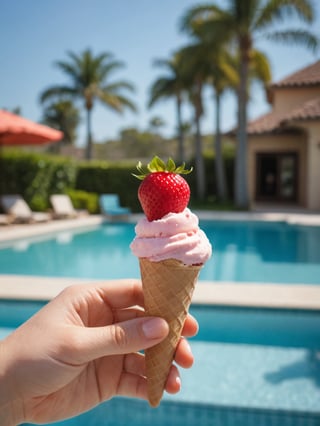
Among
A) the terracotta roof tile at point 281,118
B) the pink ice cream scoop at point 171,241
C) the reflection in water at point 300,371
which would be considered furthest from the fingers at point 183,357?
the terracotta roof tile at point 281,118

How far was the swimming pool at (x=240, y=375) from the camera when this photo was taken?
3.58 metres

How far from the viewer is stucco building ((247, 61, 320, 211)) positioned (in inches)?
868

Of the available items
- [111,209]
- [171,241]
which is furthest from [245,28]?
[171,241]

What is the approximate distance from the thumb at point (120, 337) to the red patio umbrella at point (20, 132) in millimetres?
13632

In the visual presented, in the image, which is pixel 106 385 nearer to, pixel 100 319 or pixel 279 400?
pixel 100 319

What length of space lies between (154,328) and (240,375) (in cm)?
275

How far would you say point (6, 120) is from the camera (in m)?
14.7

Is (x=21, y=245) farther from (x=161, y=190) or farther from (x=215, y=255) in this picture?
(x=161, y=190)

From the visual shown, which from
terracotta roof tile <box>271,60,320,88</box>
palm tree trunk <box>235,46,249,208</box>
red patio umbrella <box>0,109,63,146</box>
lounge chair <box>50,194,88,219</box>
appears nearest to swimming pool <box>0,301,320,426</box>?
red patio umbrella <box>0,109,63,146</box>

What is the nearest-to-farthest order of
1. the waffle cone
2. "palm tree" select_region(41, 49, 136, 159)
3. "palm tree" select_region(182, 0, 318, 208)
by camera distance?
the waffle cone < "palm tree" select_region(182, 0, 318, 208) < "palm tree" select_region(41, 49, 136, 159)

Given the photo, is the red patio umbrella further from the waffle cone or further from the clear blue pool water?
the waffle cone

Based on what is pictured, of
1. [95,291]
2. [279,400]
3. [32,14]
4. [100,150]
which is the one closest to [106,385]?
[95,291]

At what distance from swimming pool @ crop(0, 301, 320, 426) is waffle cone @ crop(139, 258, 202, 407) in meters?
1.76

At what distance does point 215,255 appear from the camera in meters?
10.8
